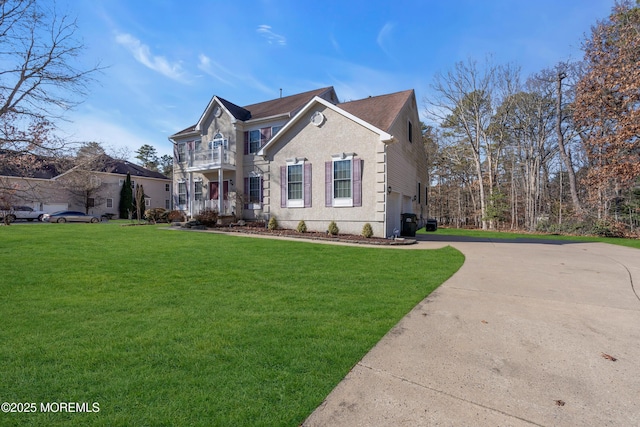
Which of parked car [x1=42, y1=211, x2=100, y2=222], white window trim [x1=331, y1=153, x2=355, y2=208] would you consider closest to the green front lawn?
white window trim [x1=331, y1=153, x2=355, y2=208]

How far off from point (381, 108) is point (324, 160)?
4355 millimetres

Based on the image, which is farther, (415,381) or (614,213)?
(614,213)

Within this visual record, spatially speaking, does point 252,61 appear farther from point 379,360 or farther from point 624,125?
point 624,125

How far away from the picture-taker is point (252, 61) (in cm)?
1127

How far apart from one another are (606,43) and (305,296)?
72.3 ft

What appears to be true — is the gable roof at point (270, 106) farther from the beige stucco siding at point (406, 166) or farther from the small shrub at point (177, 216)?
the small shrub at point (177, 216)

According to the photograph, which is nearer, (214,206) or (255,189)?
(255,189)

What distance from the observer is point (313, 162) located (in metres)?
13.6

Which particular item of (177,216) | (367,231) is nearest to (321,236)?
(367,231)

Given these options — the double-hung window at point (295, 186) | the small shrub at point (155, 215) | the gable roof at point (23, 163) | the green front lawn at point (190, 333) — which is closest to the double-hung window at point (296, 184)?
the double-hung window at point (295, 186)

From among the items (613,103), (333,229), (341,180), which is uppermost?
(613,103)

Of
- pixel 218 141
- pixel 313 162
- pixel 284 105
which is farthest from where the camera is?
pixel 218 141

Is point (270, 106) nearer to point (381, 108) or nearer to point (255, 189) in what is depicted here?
point (255, 189)

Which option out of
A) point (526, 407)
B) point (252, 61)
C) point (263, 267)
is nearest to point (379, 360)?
point (526, 407)
